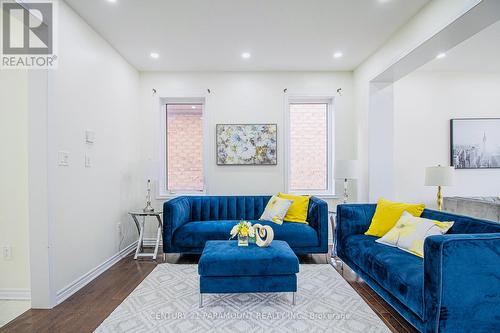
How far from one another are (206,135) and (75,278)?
101 inches

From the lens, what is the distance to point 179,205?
3.55m

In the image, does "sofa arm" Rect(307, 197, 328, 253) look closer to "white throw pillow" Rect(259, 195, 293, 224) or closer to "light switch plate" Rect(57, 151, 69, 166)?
"white throw pillow" Rect(259, 195, 293, 224)

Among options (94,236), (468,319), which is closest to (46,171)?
(94,236)

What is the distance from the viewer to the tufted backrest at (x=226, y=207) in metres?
3.98

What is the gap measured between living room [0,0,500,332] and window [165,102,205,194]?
0.11 ft

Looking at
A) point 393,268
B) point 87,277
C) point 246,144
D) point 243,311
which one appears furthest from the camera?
point 246,144

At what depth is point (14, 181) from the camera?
252cm

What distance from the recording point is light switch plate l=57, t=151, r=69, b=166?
245 cm

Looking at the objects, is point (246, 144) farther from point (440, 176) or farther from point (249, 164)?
point (440, 176)

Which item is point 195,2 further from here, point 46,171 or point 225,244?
point 225,244

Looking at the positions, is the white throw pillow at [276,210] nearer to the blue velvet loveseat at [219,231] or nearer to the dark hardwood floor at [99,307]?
the blue velvet loveseat at [219,231]

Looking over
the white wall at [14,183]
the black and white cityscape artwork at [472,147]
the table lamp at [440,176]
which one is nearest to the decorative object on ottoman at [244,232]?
the white wall at [14,183]

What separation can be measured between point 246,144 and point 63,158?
8.20 feet

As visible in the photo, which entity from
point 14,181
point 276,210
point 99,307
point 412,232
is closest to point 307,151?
point 276,210
